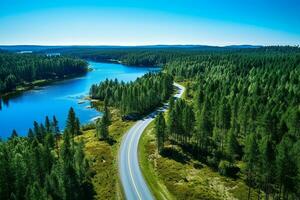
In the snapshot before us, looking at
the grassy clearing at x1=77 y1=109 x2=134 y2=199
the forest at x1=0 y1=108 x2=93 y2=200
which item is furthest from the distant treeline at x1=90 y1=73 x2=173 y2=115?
the forest at x1=0 y1=108 x2=93 y2=200

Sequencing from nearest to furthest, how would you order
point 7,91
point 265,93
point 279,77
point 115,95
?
point 265,93
point 115,95
point 279,77
point 7,91

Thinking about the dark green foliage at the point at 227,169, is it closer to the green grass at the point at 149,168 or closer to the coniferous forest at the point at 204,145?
the coniferous forest at the point at 204,145

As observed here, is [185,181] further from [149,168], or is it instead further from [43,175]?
[43,175]

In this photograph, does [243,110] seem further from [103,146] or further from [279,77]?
[279,77]

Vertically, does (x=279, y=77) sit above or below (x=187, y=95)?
above

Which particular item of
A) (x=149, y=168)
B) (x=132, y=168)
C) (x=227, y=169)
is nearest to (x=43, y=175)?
(x=132, y=168)

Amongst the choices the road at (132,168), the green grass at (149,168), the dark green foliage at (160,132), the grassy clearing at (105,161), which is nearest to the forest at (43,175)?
the grassy clearing at (105,161)

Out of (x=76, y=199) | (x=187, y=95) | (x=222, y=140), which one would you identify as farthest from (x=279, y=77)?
(x=76, y=199)
